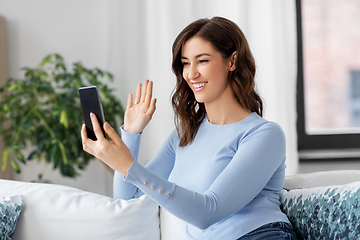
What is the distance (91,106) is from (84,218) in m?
0.42

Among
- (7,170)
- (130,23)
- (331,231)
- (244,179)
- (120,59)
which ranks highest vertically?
(130,23)

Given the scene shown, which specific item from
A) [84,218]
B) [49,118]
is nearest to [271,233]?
[84,218]

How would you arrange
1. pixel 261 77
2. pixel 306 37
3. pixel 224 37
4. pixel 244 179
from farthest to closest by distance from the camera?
pixel 306 37
pixel 261 77
pixel 224 37
pixel 244 179

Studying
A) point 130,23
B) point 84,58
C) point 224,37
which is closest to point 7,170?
point 84,58

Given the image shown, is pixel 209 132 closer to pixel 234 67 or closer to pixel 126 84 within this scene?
pixel 234 67

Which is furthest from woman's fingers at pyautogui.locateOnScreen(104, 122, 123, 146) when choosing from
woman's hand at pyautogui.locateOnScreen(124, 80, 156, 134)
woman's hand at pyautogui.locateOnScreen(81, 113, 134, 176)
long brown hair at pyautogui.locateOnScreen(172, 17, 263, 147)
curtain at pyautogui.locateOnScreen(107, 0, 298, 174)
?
curtain at pyautogui.locateOnScreen(107, 0, 298, 174)

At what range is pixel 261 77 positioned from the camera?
2178 millimetres

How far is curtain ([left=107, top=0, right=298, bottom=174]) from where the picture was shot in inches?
85.1

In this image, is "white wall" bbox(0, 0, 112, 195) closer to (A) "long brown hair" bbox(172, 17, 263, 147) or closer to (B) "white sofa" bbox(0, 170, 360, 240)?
(B) "white sofa" bbox(0, 170, 360, 240)

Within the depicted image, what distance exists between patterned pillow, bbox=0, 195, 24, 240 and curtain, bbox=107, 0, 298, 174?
111 centimetres

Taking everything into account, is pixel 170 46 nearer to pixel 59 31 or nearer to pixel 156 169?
pixel 59 31

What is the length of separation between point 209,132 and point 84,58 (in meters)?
1.49

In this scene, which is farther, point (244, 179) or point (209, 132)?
point (209, 132)

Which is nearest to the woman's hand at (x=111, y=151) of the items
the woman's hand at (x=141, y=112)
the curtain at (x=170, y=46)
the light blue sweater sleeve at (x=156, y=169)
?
the woman's hand at (x=141, y=112)
